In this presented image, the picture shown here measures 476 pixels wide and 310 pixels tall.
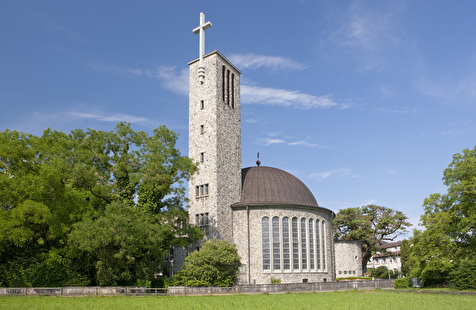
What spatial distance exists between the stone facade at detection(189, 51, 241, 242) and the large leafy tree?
4887 mm

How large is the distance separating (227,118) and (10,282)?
78.9 ft

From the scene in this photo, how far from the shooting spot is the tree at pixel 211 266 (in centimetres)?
3272

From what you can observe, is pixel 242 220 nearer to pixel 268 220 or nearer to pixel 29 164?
pixel 268 220

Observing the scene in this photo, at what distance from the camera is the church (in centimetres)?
3875

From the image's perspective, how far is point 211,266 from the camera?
33.1 m

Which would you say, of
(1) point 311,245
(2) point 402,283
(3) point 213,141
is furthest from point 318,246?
(3) point 213,141

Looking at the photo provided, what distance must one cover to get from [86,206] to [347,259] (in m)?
35.7

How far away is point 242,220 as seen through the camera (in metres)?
39.9

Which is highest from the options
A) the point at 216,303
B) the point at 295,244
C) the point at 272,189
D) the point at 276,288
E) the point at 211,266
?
the point at 272,189

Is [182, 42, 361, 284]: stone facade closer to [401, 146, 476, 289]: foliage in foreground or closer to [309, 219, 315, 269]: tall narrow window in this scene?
[309, 219, 315, 269]: tall narrow window

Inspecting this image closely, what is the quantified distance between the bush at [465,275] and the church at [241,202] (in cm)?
1190

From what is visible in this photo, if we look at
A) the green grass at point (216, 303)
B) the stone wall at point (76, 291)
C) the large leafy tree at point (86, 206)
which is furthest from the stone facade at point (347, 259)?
the stone wall at point (76, 291)

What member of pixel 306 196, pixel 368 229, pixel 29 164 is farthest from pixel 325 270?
pixel 29 164

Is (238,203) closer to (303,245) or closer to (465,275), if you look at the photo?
(303,245)
